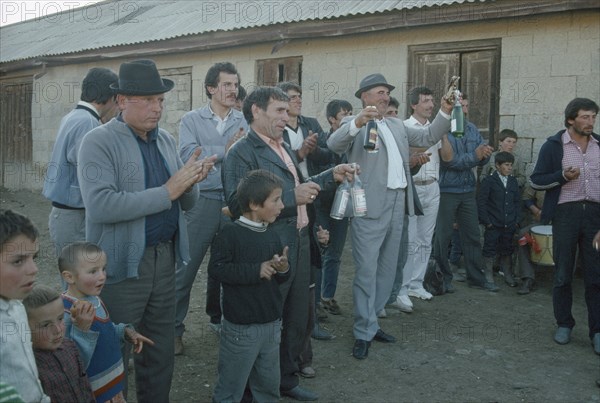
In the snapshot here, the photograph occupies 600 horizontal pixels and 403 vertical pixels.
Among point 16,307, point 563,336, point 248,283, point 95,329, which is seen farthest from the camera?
point 563,336

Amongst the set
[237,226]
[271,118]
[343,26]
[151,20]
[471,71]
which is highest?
[151,20]

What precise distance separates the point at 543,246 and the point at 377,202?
2690 millimetres

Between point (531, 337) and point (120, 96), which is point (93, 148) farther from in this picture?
point (531, 337)

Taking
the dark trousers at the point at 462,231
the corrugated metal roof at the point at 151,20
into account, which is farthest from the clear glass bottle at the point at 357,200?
the corrugated metal roof at the point at 151,20

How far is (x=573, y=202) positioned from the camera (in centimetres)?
505

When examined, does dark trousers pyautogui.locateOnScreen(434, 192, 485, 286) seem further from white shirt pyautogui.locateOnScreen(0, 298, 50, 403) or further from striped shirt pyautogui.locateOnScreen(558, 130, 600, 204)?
white shirt pyautogui.locateOnScreen(0, 298, 50, 403)

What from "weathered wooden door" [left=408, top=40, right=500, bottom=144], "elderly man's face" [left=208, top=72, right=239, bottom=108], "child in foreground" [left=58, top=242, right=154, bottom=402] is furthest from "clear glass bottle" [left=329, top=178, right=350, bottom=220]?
"weathered wooden door" [left=408, top=40, right=500, bottom=144]

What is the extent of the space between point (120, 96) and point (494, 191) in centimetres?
501

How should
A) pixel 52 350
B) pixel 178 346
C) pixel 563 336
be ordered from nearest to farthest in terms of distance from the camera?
1. pixel 52 350
2. pixel 178 346
3. pixel 563 336

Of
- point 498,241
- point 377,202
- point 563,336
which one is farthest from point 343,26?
point 563,336

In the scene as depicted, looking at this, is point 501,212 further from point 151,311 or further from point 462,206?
point 151,311

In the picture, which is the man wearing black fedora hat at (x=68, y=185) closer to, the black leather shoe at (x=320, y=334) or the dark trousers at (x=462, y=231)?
the black leather shoe at (x=320, y=334)

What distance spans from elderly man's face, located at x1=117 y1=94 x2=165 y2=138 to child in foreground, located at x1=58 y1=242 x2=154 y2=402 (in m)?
0.65

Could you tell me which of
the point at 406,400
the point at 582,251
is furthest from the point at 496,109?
the point at 406,400
